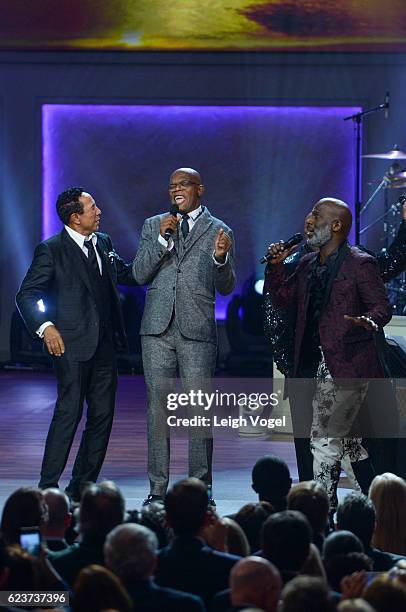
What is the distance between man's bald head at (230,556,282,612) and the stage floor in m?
2.43

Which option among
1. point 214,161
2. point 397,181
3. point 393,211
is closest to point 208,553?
point 397,181

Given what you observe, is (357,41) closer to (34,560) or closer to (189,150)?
(189,150)

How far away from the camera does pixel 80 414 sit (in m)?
5.36

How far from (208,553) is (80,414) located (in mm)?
2159

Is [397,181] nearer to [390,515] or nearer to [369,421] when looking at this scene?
[369,421]

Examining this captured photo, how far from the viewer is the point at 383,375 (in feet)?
16.2

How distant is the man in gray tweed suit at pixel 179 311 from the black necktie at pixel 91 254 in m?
0.23

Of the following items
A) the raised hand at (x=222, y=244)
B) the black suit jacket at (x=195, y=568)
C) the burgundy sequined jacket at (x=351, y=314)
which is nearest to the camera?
the black suit jacket at (x=195, y=568)

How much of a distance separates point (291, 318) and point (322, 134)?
26.1 feet

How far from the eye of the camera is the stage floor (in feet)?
19.3

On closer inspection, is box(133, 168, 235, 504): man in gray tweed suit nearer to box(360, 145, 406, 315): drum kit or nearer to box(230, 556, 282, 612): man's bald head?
box(230, 556, 282, 612): man's bald head

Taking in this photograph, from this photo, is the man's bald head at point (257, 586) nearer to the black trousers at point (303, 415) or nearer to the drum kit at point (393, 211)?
the black trousers at point (303, 415)

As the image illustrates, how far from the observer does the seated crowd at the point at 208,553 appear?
2.67 meters

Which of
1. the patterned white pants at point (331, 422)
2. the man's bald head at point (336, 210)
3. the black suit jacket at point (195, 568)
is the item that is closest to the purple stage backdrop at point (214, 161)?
the man's bald head at point (336, 210)
